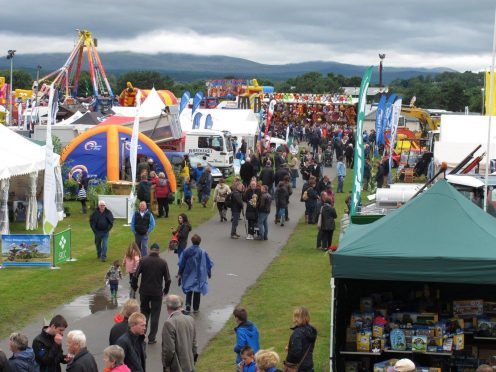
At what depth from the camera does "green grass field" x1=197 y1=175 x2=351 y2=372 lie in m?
13.4

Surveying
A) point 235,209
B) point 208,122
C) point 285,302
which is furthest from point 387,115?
point 285,302

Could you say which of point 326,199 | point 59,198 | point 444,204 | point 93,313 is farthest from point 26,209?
point 444,204

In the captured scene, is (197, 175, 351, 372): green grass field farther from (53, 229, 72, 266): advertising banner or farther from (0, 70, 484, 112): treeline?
(0, 70, 484, 112): treeline

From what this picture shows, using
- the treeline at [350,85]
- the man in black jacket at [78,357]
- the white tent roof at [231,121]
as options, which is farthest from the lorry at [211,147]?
the treeline at [350,85]

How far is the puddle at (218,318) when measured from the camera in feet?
50.0

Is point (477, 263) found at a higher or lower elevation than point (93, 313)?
higher

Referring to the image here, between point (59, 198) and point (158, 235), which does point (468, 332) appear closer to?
point (158, 235)

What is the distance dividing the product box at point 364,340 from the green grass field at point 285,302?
126cm

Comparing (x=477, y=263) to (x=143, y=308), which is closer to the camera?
(x=477, y=263)

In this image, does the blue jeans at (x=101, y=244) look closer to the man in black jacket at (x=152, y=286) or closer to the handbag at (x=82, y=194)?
the man in black jacket at (x=152, y=286)

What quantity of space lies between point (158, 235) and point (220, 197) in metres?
2.89

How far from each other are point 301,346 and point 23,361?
3129 mm

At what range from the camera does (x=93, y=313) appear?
52.7 ft

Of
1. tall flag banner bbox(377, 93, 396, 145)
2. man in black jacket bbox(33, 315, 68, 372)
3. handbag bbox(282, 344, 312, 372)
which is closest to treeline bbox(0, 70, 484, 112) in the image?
tall flag banner bbox(377, 93, 396, 145)
